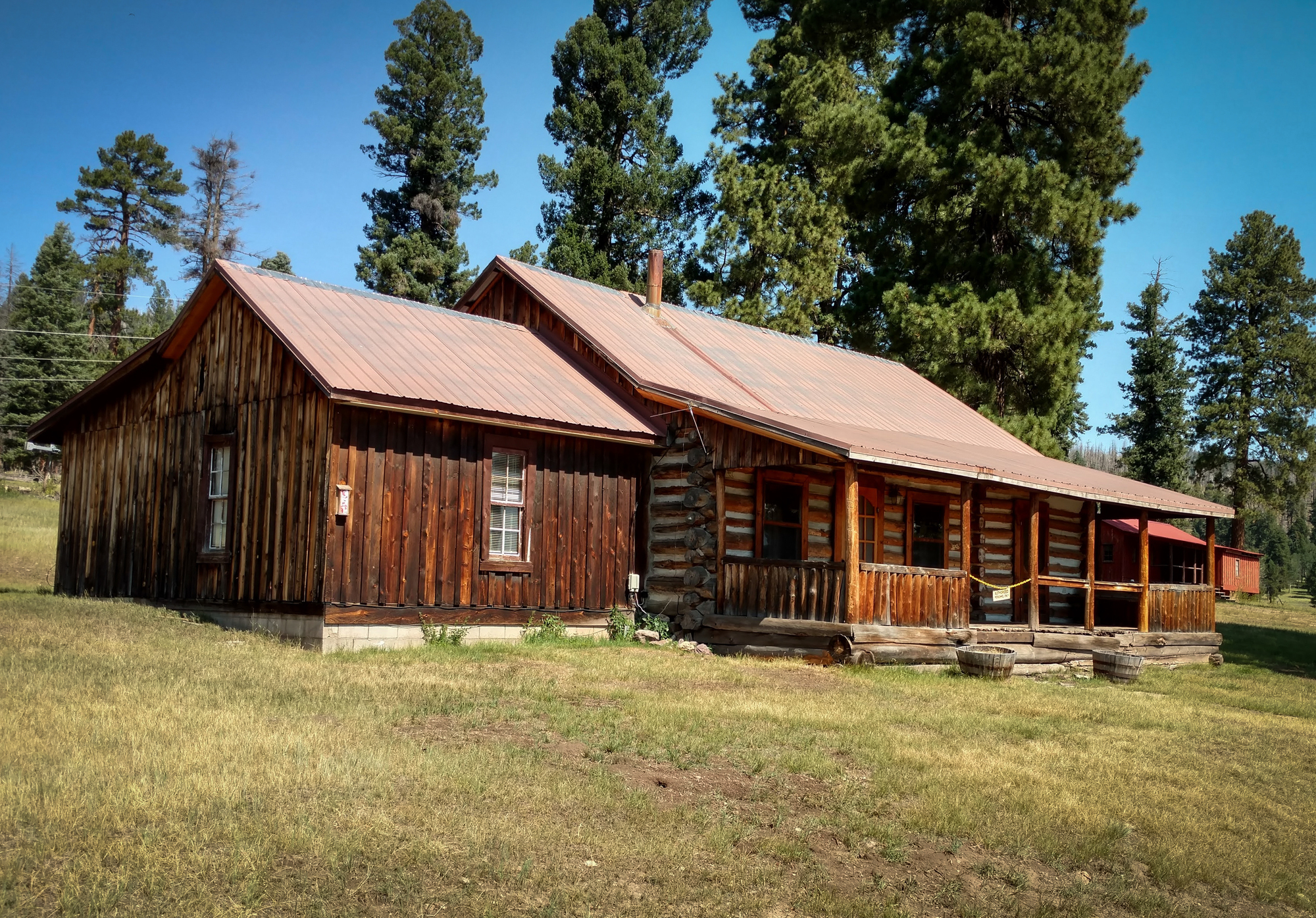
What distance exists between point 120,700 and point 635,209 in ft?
113

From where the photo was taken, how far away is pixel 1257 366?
47.7 m

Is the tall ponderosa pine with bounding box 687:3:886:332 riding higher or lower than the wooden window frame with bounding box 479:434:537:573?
higher

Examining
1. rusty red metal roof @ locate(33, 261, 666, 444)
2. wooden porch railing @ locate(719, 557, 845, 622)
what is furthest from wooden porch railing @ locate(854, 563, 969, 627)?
rusty red metal roof @ locate(33, 261, 666, 444)

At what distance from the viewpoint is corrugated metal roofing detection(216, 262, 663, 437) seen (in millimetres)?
15242

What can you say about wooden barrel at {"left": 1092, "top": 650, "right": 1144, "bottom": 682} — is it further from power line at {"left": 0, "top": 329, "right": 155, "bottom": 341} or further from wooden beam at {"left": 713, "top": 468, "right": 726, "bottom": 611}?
power line at {"left": 0, "top": 329, "right": 155, "bottom": 341}

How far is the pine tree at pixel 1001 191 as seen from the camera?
3019 cm

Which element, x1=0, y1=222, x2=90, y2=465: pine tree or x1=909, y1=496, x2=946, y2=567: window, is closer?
x1=909, y1=496, x2=946, y2=567: window

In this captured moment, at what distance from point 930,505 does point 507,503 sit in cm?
860

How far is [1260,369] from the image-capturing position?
4797cm

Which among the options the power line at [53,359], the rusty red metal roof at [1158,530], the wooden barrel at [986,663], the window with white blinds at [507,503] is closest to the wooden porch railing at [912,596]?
the wooden barrel at [986,663]

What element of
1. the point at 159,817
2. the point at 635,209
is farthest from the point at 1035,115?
the point at 159,817

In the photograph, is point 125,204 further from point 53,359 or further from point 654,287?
point 654,287

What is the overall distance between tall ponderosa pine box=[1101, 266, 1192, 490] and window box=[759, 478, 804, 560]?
33.9 m

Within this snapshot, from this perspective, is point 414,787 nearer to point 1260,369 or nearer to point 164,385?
point 164,385
